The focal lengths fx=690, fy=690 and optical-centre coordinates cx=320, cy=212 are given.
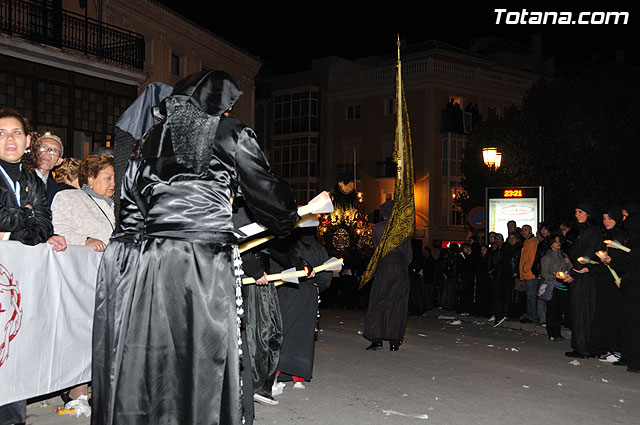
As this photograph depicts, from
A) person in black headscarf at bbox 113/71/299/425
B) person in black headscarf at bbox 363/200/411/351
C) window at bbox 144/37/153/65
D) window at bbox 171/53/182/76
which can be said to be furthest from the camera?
window at bbox 171/53/182/76

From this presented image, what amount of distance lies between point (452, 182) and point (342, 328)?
31300mm

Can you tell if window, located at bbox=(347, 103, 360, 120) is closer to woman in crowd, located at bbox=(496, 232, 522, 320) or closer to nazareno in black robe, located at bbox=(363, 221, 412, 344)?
woman in crowd, located at bbox=(496, 232, 522, 320)

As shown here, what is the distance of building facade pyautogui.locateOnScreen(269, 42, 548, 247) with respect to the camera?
42750 mm

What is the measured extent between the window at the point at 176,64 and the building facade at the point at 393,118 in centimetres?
1090

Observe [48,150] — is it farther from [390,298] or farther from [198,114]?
[390,298]

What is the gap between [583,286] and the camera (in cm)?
1069

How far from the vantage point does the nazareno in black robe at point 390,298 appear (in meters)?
10.4

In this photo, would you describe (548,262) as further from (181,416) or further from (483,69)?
(483,69)

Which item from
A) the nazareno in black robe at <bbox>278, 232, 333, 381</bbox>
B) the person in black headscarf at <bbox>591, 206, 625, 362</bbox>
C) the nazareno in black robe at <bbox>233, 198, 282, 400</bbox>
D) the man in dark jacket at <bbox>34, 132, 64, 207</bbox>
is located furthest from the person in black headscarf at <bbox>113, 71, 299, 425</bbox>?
the person in black headscarf at <bbox>591, 206, 625, 362</bbox>

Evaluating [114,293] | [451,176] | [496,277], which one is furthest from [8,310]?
[451,176]

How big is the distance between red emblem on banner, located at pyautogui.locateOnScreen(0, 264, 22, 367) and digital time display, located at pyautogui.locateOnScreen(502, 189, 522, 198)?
15.1 m

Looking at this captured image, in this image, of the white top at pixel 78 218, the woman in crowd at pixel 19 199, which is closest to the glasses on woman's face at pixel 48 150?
the white top at pixel 78 218

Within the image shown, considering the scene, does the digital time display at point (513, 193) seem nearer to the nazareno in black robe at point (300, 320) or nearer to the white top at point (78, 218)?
the nazareno in black robe at point (300, 320)

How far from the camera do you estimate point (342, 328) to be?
13.7 meters
